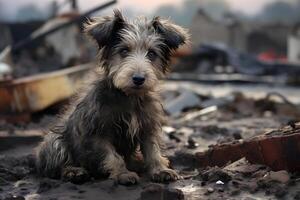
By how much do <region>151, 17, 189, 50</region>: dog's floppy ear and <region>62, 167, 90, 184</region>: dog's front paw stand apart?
148cm

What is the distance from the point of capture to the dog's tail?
6227 mm

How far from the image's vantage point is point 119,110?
596 centimetres

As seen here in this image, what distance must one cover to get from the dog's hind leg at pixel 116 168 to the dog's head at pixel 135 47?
59 cm

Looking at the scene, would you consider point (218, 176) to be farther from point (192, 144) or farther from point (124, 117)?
point (192, 144)

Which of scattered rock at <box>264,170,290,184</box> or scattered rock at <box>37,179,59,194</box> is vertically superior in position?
scattered rock at <box>264,170,290,184</box>

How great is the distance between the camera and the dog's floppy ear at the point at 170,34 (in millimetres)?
6148

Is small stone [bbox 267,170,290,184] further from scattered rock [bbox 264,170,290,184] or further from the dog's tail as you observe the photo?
the dog's tail

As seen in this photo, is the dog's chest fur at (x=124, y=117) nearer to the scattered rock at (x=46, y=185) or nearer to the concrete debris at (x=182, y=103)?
the scattered rock at (x=46, y=185)

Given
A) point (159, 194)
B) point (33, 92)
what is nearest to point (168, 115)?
point (33, 92)

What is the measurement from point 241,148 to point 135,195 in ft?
4.78

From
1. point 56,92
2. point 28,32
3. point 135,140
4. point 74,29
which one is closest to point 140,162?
point 135,140

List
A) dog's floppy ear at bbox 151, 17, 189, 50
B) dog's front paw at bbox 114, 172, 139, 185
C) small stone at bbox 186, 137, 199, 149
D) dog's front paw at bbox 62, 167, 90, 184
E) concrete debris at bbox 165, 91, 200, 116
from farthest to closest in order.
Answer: concrete debris at bbox 165, 91, 200, 116, small stone at bbox 186, 137, 199, 149, dog's floppy ear at bbox 151, 17, 189, 50, dog's front paw at bbox 62, 167, 90, 184, dog's front paw at bbox 114, 172, 139, 185

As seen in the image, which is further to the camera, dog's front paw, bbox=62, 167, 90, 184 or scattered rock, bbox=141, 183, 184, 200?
dog's front paw, bbox=62, 167, 90, 184

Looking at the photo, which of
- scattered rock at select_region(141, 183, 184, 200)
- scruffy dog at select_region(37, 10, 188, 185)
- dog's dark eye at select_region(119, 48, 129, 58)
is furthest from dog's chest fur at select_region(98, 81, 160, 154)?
scattered rock at select_region(141, 183, 184, 200)
